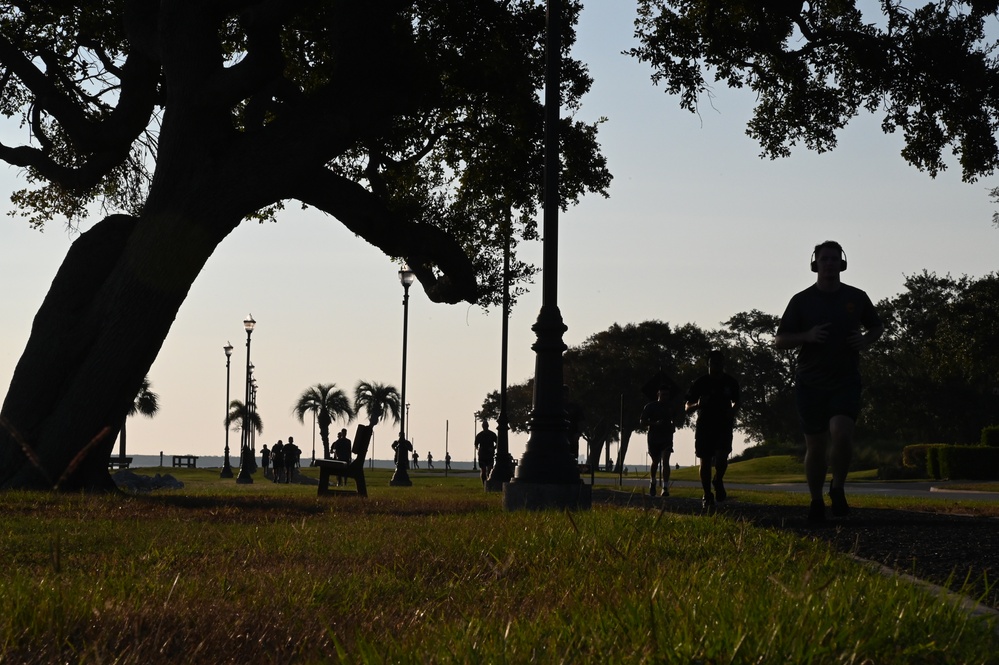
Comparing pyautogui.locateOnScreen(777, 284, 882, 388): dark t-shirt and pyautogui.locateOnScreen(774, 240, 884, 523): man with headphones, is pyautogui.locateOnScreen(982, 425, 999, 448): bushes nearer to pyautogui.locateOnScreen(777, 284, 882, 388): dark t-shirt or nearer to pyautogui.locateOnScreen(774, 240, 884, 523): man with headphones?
pyautogui.locateOnScreen(774, 240, 884, 523): man with headphones

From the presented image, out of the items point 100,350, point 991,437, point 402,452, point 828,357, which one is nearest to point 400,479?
point 402,452

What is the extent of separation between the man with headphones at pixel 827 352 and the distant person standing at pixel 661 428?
9514 millimetres

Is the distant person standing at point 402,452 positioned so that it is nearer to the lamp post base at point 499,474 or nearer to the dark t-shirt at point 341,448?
the dark t-shirt at point 341,448

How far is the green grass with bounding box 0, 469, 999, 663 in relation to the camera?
304 cm

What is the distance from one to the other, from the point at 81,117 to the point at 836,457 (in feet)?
42.4

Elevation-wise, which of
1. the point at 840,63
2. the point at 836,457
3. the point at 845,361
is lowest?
the point at 836,457

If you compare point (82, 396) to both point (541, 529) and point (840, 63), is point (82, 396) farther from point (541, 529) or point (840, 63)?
point (840, 63)

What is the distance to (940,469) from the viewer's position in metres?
40.5

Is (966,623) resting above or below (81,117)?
below

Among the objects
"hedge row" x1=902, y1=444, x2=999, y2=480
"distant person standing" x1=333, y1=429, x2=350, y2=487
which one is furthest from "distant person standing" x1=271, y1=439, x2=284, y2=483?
"hedge row" x1=902, y1=444, x2=999, y2=480

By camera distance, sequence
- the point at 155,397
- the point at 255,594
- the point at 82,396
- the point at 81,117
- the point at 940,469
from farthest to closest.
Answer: the point at 155,397 < the point at 940,469 < the point at 81,117 < the point at 82,396 < the point at 255,594

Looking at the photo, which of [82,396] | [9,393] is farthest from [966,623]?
[9,393]

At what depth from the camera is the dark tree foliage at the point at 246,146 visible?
47.6 feet

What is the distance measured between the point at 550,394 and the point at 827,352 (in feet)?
12.1
